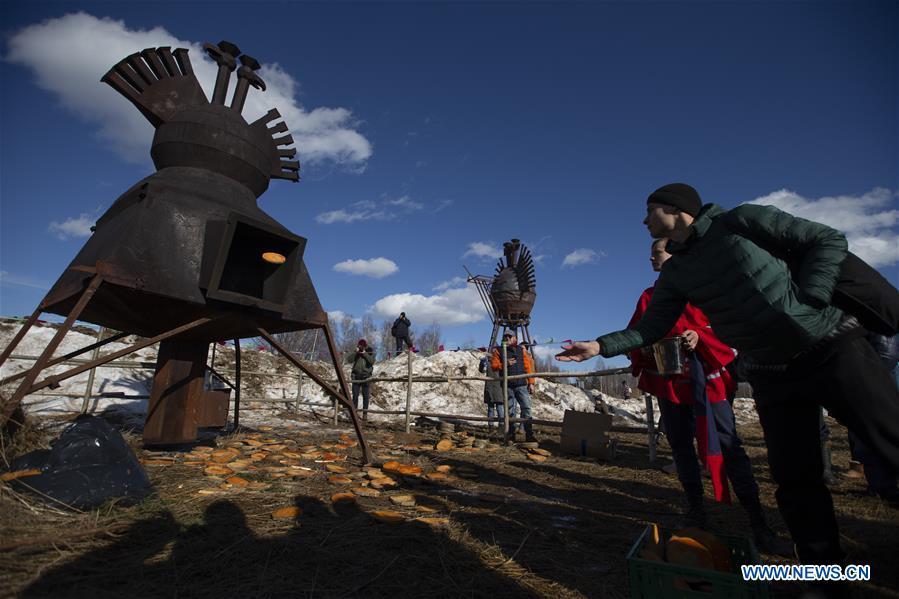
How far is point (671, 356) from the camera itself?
3.05 m

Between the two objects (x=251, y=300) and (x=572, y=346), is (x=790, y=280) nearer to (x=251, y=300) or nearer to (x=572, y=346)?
(x=572, y=346)

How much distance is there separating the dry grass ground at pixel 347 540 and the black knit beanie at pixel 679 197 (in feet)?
6.38

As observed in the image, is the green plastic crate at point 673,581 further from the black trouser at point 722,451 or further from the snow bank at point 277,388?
the snow bank at point 277,388

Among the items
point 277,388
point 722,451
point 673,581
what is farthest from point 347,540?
point 277,388

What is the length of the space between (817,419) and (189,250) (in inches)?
188

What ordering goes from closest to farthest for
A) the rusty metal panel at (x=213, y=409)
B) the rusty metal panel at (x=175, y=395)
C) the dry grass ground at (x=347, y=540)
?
the dry grass ground at (x=347, y=540) < the rusty metal panel at (x=175, y=395) < the rusty metal panel at (x=213, y=409)

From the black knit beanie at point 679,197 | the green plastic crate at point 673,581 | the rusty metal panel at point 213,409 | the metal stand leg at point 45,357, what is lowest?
the green plastic crate at point 673,581

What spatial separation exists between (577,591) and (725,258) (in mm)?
1728

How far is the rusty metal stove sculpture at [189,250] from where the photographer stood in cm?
374

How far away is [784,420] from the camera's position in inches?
72.5

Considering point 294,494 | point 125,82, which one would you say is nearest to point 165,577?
point 294,494

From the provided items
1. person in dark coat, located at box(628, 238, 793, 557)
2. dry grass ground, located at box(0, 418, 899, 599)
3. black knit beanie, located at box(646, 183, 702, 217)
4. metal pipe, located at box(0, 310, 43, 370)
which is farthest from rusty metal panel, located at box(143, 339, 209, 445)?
black knit beanie, located at box(646, 183, 702, 217)

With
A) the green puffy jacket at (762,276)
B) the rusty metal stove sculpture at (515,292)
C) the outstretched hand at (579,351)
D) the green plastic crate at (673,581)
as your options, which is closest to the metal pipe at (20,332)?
the outstretched hand at (579,351)

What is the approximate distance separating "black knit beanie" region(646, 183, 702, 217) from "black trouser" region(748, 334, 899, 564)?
0.90 meters
